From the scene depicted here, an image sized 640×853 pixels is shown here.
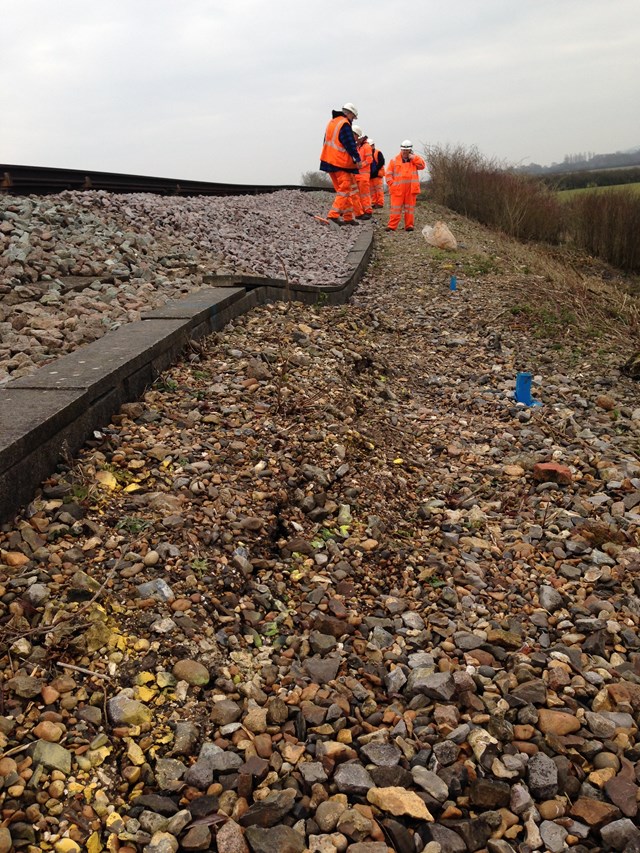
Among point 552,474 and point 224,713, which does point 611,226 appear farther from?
point 224,713

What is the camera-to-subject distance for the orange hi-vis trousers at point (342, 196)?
1207 cm

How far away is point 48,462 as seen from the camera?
2916 mm

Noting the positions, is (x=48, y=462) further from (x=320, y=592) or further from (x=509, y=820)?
(x=509, y=820)

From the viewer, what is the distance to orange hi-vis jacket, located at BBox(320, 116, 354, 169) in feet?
37.9

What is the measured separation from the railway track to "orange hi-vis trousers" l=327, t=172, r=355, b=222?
9.64 feet

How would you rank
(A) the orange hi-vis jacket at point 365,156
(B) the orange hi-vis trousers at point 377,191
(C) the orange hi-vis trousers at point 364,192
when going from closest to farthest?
(C) the orange hi-vis trousers at point 364,192
(A) the orange hi-vis jacket at point 365,156
(B) the orange hi-vis trousers at point 377,191

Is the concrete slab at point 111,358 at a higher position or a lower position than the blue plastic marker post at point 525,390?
higher

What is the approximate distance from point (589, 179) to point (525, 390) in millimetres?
18398

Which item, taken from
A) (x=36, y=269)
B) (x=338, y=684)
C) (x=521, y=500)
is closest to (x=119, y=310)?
(x=36, y=269)

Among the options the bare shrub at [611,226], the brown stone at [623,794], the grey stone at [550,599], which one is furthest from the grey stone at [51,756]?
the bare shrub at [611,226]

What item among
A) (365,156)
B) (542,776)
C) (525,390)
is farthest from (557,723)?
(365,156)

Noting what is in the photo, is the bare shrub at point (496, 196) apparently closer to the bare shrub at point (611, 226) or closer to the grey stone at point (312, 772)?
the bare shrub at point (611, 226)

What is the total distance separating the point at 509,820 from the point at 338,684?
70cm

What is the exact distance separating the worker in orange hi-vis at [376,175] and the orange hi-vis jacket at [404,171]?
292 centimetres
